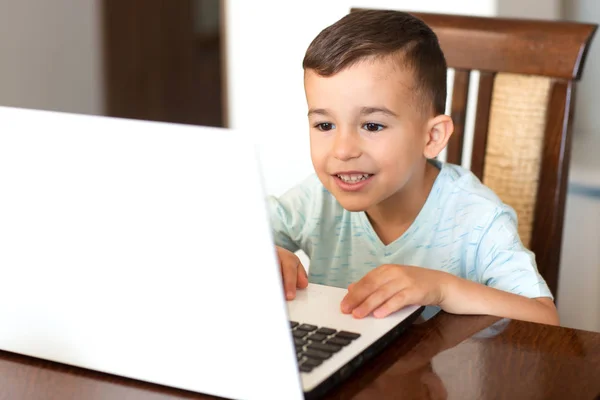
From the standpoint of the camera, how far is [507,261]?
3.24 ft

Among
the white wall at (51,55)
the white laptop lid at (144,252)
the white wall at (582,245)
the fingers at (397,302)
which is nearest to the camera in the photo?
the white laptop lid at (144,252)

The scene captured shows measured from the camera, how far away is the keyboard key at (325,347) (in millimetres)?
670

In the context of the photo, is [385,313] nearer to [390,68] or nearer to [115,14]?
[390,68]

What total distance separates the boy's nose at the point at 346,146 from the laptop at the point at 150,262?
0.32 m

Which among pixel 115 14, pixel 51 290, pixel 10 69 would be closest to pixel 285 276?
pixel 51 290

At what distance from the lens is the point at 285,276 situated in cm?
85

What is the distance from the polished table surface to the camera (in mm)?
637

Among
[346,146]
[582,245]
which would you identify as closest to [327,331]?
[346,146]

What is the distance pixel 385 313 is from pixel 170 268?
236 mm

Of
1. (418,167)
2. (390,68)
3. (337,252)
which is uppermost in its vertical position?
(390,68)

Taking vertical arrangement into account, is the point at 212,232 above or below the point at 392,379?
above

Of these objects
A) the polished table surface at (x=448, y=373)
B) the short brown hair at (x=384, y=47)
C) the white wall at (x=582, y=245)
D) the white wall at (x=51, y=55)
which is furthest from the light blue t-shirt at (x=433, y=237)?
the white wall at (x=51, y=55)

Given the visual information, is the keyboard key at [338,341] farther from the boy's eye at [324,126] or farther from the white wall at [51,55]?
the white wall at [51,55]

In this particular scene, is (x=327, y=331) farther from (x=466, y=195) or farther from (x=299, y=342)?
(x=466, y=195)
